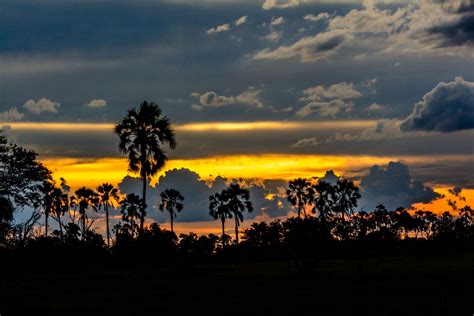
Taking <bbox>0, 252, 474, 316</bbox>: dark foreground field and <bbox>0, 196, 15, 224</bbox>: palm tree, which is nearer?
<bbox>0, 252, 474, 316</bbox>: dark foreground field

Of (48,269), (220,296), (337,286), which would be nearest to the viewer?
(220,296)

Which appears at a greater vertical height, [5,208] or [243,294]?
[5,208]

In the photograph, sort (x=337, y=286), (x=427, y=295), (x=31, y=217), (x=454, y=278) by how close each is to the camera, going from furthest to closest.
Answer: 1. (x=31, y=217)
2. (x=454, y=278)
3. (x=337, y=286)
4. (x=427, y=295)

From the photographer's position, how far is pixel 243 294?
119 ft

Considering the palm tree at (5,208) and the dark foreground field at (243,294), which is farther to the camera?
the palm tree at (5,208)

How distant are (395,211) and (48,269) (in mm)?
110345

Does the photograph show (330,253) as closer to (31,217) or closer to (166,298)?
(31,217)

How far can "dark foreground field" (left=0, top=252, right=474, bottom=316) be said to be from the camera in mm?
29291

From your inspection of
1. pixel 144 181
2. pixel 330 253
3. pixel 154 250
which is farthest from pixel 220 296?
pixel 330 253

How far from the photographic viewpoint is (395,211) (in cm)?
15975

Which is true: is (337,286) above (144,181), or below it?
below

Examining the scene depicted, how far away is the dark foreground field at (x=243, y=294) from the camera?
29.3m

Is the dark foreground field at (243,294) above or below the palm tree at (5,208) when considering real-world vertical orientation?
below

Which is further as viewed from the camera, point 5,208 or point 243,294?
point 5,208
